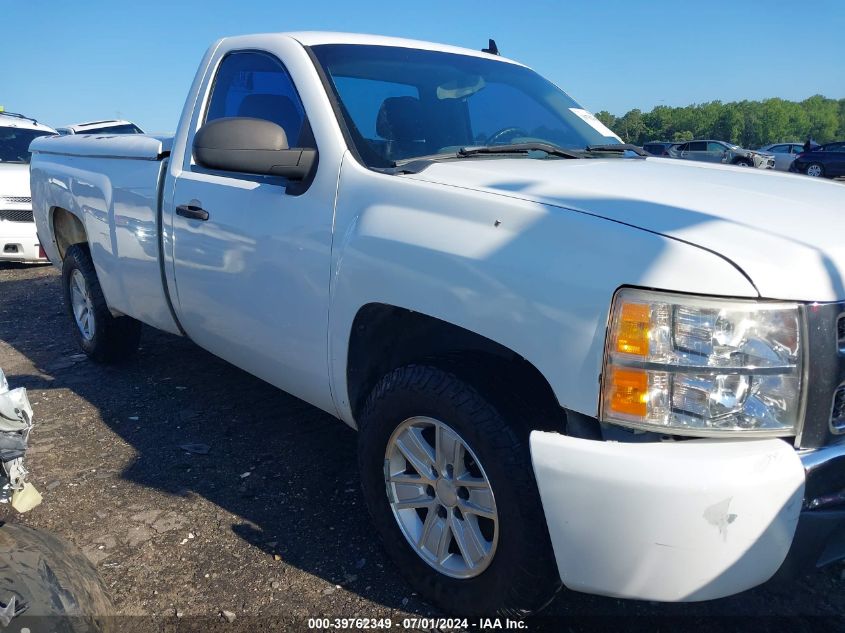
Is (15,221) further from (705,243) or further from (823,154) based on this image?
(823,154)

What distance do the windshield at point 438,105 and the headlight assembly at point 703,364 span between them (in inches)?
48.2

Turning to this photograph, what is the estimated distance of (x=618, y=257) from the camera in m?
1.78

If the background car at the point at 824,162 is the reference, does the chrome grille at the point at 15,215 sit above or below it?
below

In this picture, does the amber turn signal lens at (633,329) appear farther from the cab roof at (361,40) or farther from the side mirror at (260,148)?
the cab roof at (361,40)

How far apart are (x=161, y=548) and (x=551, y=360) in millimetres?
1777

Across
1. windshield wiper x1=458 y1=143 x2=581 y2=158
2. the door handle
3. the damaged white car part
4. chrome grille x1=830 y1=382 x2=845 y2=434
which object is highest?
windshield wiper x1=458 y1=143 x2=581 y2=158

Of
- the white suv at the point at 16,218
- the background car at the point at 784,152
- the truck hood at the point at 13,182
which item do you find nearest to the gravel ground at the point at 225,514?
the white suv at the point at 16,218

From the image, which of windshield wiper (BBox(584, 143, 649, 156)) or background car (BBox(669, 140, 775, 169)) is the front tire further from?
background car (BBox(669, 140, 775, 169))

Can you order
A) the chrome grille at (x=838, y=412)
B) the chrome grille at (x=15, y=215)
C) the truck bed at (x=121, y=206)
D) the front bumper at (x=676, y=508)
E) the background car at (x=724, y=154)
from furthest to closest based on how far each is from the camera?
the background car at (x=724, y=154), the chrome grille at (x=15, y=215), the truck bed at (x=121, y=206), the chrome grille at (x=838, y=412), the front bumper at (x=676, y=508)

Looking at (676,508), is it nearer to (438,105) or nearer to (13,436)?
(13,436)

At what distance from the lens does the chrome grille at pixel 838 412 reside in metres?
1.77

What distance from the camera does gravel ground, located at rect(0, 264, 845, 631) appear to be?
2.37 m

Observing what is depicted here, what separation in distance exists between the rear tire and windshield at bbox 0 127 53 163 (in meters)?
5.00

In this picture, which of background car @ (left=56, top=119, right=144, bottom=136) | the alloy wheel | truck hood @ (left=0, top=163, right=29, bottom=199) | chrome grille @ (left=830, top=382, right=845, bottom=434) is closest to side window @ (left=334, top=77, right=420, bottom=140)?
the alloy wheel
